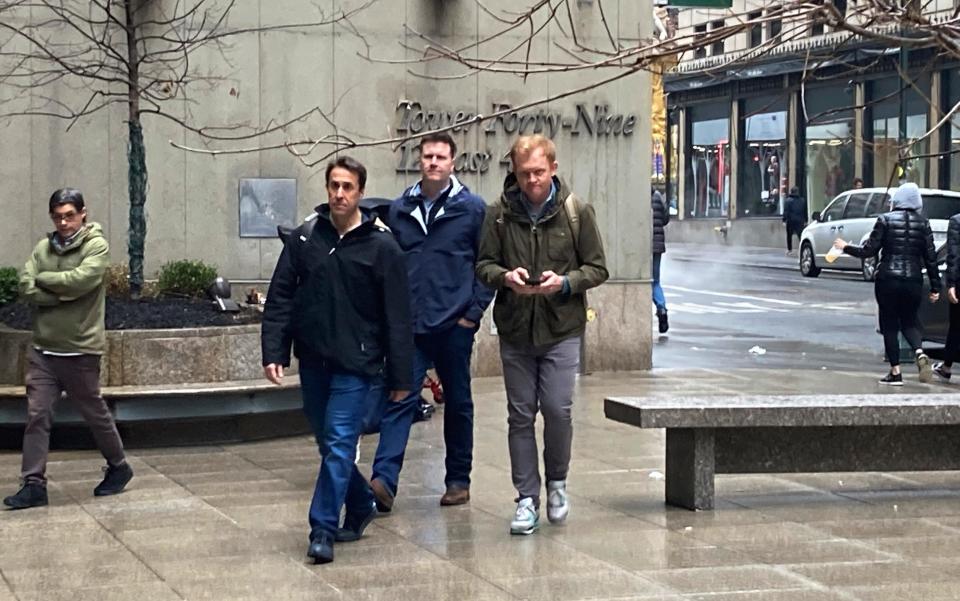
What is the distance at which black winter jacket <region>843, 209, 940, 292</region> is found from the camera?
15242mm

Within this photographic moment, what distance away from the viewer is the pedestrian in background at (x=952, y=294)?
1555cm

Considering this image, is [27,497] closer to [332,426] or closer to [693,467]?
[332,426]

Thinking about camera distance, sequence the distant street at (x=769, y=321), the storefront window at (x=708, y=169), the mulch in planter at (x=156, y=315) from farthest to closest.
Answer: the storefront window at (x=708, y=169) → the distant street at (x=769, y=321) → the mulch in planter at (x=156, y=315)

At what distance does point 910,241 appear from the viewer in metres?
15.2

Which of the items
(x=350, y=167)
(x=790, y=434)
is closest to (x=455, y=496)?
(x=790, y=434)

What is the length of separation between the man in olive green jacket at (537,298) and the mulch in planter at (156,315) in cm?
410

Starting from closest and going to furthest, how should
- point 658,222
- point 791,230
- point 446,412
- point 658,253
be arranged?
1. point 446,412
2. point 658,253
3. point 658,222
4. point 791,230

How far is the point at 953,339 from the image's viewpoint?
16.1 m

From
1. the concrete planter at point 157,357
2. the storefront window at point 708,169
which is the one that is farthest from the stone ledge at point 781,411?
the storefront window at point 708,169

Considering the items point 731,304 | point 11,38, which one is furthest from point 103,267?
point 731,304

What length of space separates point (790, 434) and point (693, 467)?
701 millimetres

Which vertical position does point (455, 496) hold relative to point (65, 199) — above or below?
below

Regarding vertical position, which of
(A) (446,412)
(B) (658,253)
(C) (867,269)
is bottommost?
(C) (867,269)

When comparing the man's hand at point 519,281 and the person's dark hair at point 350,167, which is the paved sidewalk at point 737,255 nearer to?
the man's hand at point 519,281
